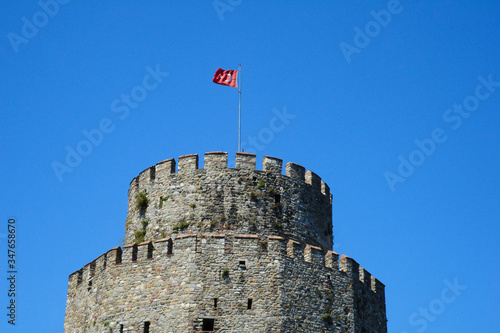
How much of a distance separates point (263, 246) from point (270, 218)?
1.87 meters

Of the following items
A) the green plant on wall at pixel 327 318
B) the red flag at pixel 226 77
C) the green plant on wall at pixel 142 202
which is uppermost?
the red flag at pixel 226 77

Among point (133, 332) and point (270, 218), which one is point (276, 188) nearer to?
point (270, 218)

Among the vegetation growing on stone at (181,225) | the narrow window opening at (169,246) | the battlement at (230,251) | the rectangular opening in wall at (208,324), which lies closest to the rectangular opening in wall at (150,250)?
the battlement at (230,251)

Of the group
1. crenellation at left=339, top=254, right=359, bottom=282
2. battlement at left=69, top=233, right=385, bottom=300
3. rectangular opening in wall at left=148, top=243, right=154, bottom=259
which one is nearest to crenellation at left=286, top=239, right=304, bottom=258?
battlement at left=69, top=233, right=385, bottom=300

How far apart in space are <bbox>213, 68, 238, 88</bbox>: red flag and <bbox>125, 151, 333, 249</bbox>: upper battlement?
4.52m

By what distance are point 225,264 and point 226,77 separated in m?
10.3

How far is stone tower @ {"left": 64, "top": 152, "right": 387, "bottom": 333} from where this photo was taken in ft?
118

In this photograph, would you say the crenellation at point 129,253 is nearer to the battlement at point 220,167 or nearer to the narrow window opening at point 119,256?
the narrow window opening at point 119,256

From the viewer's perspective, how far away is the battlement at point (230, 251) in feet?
122

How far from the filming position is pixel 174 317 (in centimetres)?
A: 3572

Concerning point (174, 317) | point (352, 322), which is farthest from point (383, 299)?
point (174, 317)

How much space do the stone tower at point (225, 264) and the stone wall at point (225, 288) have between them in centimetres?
4

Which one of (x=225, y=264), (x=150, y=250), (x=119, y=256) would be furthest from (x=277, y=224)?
(x=119, y=256)

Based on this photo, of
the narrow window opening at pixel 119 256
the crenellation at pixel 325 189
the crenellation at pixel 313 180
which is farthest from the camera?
the crenellation at pixel 325 189
